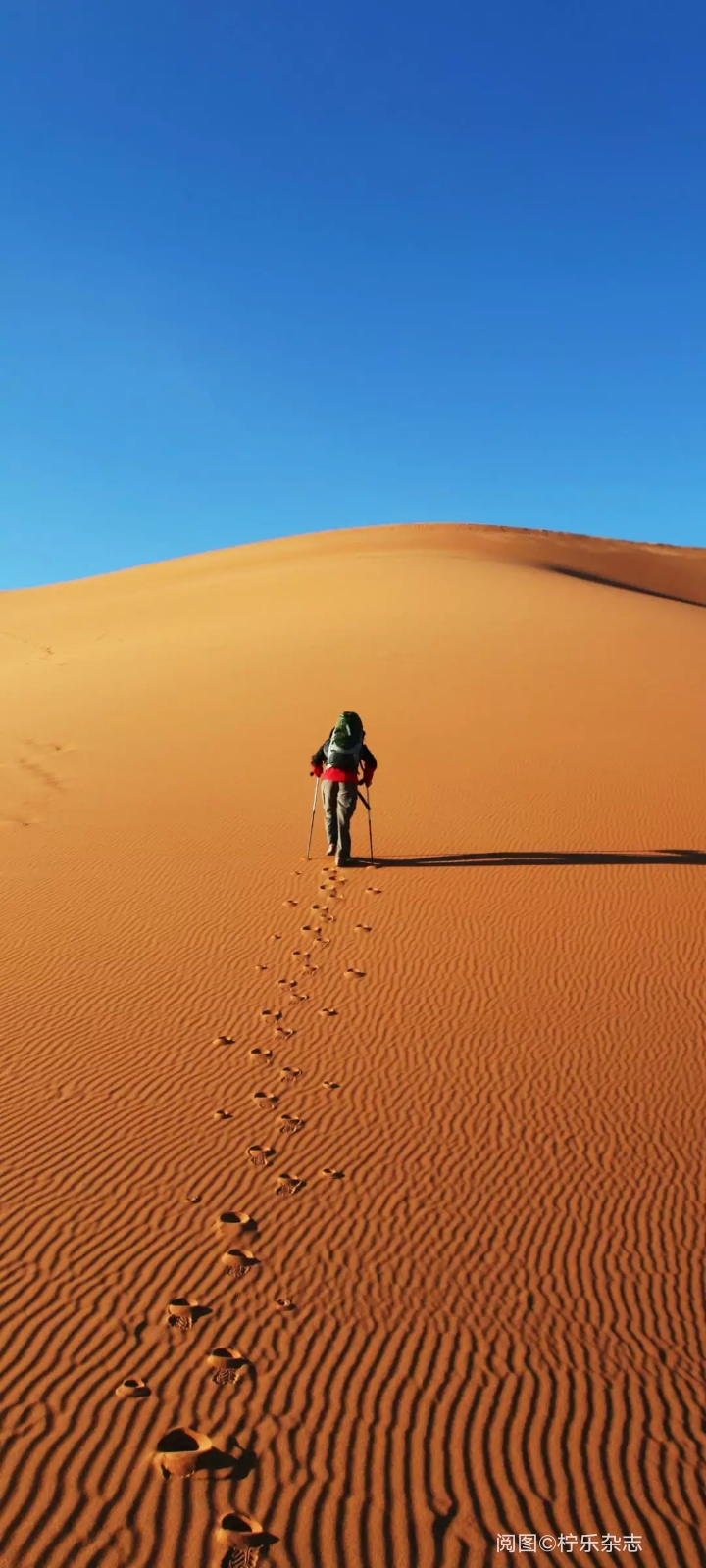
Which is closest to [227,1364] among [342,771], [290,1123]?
[290,1123]

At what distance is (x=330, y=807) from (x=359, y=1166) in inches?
235

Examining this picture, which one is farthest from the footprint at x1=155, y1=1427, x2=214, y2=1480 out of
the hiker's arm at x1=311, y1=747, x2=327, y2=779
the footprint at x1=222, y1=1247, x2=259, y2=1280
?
the hiker's arm at x1=311, y1=747, x2=327, y2=779

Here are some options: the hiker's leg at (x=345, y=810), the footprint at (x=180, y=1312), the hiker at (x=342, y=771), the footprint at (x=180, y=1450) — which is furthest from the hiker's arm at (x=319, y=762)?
the footprint at (x=180, y=1450)

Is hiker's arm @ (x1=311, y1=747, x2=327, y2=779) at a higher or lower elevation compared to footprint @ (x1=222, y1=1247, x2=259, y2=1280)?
higher

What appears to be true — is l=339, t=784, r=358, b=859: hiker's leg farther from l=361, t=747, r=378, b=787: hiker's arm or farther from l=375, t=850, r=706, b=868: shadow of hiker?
l=375, t=850, r=706, b=868: shadow of hiker

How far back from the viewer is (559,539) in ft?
194

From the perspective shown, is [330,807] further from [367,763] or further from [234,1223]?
[234,1223]

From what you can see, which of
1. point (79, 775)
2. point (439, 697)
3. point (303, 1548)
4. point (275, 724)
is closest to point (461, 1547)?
point (303, 1548)

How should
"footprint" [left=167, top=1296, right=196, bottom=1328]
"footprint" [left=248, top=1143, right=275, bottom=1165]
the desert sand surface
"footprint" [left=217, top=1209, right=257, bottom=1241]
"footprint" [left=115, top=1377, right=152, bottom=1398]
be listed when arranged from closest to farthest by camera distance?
1. the desert sand surface
2. "footprint" [left=115, top=1377, right=152, bottom=1398]
3. "footprint" [left=167, top=1296, right=196, bottom=1328]
4. "footprint" [left=217, top=1209, right=257, bottom=1241]
5. "footprint" [left=248, top=1143, right=275, bottom=1165]

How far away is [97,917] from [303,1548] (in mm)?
6461

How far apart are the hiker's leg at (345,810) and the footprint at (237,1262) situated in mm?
6360

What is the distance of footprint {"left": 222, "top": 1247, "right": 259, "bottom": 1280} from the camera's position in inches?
166

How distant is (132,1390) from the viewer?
11.6ft

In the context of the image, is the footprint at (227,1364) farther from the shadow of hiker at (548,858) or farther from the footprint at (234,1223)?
the shadow of hiker at (548,858)
